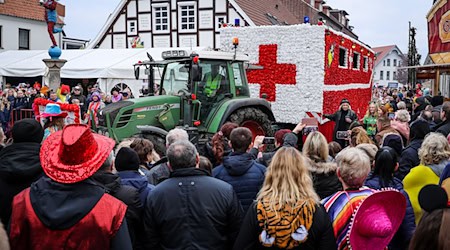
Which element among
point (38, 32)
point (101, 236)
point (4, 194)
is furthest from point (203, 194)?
point (38, 32)

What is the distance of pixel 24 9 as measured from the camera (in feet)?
107

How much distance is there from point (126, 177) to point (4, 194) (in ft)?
2.84

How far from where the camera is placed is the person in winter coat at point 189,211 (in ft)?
11.4

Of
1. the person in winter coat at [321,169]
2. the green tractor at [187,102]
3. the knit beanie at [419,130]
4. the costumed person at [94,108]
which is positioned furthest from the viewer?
the costumed person at [94,108]

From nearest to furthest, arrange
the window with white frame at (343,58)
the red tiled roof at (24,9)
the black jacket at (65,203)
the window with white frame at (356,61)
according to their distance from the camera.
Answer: the black jacket at (65,203) → the window with white frame at (343,58) → the window with white frame at (356,61) → the red tiled roof at (24,9)

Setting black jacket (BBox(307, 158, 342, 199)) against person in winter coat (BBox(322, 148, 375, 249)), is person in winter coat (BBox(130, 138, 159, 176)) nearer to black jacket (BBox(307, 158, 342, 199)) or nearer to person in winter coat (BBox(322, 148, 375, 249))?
black jacket (BBox(307, 158, 342, 199))

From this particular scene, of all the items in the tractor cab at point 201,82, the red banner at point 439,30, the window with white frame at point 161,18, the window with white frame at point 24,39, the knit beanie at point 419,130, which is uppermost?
the window with white frame at point 161,18

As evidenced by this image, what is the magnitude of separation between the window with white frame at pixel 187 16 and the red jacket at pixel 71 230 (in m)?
26.1

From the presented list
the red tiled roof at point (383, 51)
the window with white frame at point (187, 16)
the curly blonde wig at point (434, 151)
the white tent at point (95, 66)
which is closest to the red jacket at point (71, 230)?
the curly blonde wig at point (434, 151)

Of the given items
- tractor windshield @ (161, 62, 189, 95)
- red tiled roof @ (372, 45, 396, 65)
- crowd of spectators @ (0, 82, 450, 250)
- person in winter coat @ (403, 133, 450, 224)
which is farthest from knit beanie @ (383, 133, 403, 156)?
red tiled roof @ (372, 45, 396, 65)

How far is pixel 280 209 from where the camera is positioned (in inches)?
124

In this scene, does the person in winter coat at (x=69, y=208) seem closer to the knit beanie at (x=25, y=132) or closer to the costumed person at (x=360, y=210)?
the knit beanie at (x=25, y=132)

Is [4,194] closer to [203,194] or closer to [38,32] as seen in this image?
[203,194]

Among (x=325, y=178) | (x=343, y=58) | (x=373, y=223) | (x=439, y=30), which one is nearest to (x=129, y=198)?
(x=373, y=223)
